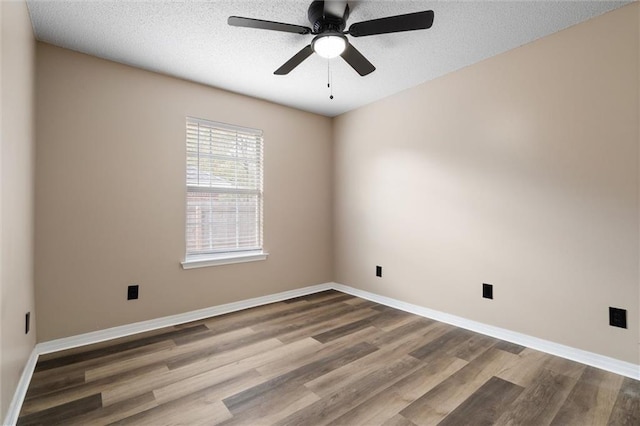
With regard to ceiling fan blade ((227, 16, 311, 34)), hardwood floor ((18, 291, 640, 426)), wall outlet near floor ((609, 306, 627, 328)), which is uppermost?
ceiling fan blade ((227, 16, 311, 34))

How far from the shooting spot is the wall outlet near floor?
2039mm

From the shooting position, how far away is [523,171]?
2.49 metres

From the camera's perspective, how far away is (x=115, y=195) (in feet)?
8.79

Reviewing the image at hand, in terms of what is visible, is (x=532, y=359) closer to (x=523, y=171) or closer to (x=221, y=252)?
(x=523, y=171)

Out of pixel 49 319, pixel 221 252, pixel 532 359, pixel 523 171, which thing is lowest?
pixel 532 359

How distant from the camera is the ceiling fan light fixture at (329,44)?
192 centimetres

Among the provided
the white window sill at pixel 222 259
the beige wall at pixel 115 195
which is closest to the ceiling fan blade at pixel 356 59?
the beige wall at pixel 115 195

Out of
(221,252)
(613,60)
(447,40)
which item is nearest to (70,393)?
(221,252)

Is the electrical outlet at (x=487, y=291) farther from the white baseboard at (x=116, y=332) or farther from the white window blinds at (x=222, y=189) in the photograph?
the white window blinds at (x=222, y=189)

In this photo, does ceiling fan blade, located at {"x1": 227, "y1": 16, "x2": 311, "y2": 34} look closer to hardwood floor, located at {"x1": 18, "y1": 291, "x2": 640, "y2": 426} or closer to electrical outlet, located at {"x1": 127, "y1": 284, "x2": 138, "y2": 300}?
hardwood floor, located at {"x1": 18, "y1": 291, "x2": 640, "y2": 426}

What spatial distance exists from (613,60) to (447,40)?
3.63 ft

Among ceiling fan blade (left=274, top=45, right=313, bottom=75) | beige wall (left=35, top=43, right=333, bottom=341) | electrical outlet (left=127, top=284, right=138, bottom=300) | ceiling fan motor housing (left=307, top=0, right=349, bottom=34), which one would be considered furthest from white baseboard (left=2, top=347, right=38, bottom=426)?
ceiling fan motor housing (left=307, top=0, right=349, bottom=34)

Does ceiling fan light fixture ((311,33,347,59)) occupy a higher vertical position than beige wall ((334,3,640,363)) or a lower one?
higher

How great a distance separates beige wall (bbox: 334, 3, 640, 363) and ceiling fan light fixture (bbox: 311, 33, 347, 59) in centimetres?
151
